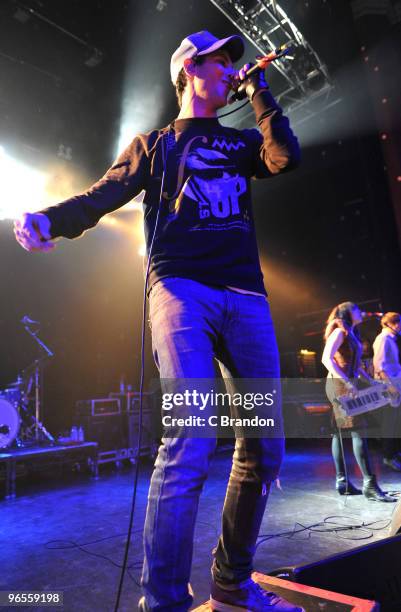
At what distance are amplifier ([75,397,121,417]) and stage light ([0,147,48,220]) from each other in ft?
10.7

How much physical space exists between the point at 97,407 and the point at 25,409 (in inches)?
43.9

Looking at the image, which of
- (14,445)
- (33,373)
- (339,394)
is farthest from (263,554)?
Answer: (33,373)

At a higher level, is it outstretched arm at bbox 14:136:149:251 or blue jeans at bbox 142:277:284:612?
outstretched arm at bbox 14:136:149:251

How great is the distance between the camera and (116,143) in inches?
252

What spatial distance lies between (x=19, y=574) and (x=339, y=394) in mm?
3164

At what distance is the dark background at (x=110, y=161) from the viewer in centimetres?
521

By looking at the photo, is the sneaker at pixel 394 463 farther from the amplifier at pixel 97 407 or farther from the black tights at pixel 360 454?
the amplifier at pixel 97 407

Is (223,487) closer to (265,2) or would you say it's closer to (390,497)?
(390,497)

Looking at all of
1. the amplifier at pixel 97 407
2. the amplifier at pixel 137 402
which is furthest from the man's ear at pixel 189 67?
the amplifier at pixel 137 402

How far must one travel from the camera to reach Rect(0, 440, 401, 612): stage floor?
2137mm

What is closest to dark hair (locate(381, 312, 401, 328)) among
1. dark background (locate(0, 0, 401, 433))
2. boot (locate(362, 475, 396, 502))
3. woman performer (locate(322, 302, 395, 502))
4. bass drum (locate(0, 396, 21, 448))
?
woman performer (locate(322, 302, 395, 502))

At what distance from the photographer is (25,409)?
20.2 ft

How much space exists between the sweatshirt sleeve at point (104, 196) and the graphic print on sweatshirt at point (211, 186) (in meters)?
0.16

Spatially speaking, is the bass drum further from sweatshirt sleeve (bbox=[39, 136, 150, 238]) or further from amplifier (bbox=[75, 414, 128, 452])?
A: sweatshirt sleeve (bbox=[39, 136, 150, 238])
